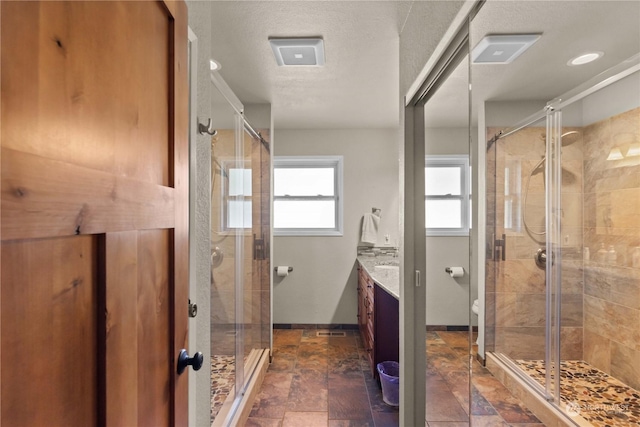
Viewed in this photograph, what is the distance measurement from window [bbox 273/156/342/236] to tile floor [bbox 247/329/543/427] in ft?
4.40

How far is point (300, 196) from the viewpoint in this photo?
4.26 metres

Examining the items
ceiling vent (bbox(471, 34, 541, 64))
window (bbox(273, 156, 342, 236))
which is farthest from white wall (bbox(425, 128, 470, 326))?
window (bbox(273, 156, 342, 236))

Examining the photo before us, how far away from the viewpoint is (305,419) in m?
2.24

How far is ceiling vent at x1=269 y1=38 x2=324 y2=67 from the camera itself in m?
2.07

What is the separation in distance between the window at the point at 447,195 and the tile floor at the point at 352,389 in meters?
0.47

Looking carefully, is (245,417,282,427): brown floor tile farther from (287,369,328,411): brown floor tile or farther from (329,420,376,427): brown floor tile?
(329,420,376,427): brown floor tile

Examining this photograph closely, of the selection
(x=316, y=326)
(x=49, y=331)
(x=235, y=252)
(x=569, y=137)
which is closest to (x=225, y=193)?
(x=235, y=252)

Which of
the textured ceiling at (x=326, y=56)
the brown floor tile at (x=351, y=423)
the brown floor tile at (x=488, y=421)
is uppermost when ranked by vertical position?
the textured ceiling at (x=326, y=56)

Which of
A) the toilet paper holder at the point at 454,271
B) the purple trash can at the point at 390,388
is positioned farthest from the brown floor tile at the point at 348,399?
the toilet paper holder at the point at 454,271

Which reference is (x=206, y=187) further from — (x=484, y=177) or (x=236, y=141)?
(x=484, y=177)

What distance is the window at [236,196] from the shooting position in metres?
1.92

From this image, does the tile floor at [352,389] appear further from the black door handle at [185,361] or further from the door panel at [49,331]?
the door panel at [49,331]

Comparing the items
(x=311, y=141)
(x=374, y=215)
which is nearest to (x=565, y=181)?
(x=374, y=215)

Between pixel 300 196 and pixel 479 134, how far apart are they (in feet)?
10.4
